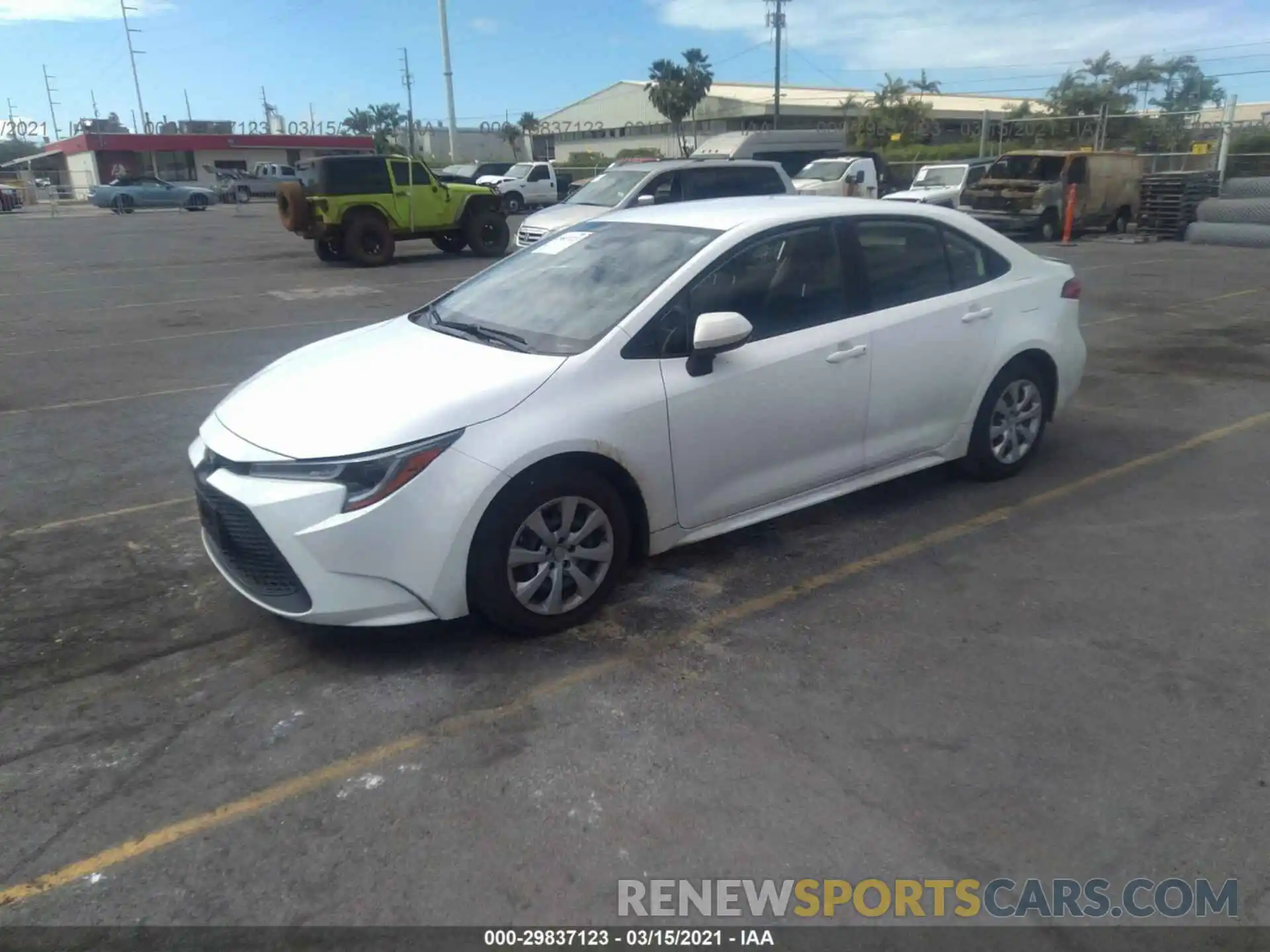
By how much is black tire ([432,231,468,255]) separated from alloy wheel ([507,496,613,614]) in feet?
54.8

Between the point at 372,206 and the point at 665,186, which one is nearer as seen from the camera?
the point at 665,186

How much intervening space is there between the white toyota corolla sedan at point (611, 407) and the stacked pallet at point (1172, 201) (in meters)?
18.2

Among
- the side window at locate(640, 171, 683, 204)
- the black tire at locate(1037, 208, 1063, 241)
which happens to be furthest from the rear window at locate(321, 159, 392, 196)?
the black tire at locate(1037, 208, 1063, 241)

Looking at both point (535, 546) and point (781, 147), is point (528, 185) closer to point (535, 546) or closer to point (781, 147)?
point (781, 147)

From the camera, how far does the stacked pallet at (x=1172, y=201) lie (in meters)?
20.7

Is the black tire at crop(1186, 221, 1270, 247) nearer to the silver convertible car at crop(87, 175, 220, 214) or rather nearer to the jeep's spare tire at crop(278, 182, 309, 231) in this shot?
the jeep's spare tire at crop(278, 182, 309, 231)

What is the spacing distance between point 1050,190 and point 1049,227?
0.82m

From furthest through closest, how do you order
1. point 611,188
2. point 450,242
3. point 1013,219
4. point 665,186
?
1. point 1013,219
2. point 450,242
3. point 611,188
4. point 665,186

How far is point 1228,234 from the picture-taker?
62.6ft

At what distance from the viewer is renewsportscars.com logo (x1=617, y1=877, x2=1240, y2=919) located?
2584mm

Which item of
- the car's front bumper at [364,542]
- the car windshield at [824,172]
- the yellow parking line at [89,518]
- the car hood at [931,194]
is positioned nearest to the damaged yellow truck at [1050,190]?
the car hood at [931,194]

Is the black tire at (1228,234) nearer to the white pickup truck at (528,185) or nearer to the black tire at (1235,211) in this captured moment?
the black tire at (1235,211)

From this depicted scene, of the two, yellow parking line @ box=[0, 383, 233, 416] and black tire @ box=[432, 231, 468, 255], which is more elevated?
black tire @ box=[432, 231, 468, 255]

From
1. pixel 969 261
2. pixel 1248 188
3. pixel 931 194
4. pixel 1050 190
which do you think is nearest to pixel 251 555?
pixel 969 261
